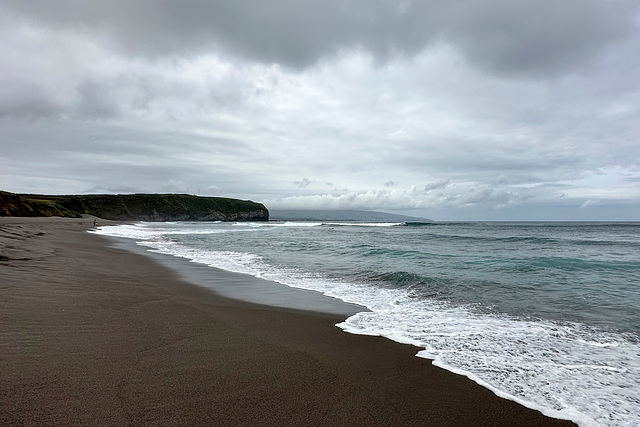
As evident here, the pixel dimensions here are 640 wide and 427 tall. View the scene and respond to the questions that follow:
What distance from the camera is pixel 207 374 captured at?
3512 mm

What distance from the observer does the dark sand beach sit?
278 cm

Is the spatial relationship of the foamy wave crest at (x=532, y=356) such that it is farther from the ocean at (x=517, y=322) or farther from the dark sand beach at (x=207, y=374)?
the dark sand beach at (x=207, y=374)

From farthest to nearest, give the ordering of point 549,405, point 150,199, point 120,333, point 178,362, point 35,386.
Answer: point 150,199
point 120,333
point 178,362
point 549,405
point 35,386

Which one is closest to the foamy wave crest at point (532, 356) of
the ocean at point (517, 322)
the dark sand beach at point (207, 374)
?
the ocean at point (517, 322)

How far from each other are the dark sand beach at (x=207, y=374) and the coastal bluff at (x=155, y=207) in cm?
7853

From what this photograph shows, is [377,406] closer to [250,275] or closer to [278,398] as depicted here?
[278,398]

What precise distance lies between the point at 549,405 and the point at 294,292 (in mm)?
6278

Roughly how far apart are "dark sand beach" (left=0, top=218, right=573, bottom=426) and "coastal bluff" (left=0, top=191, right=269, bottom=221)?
7853cm

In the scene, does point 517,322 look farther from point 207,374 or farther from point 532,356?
point 207,374

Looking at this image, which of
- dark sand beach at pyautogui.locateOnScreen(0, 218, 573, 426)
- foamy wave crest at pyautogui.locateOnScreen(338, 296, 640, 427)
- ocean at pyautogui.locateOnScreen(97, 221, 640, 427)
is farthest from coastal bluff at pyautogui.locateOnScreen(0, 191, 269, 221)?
foamy wave crest at pyautogui.locateOnScreen(338, 296, 640, 427)

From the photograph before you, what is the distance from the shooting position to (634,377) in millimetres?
4094

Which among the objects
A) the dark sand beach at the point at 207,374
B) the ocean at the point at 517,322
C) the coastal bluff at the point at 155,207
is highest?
the coastal bluff at the point at 155,207

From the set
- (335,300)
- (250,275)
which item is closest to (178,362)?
(335,300)

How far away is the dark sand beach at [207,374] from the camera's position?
2.78 meters
